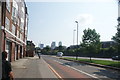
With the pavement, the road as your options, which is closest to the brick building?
the pavement

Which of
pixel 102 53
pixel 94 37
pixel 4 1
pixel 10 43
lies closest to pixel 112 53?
pixel 102 53

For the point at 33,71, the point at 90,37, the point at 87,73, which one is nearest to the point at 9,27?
the point at 33,71

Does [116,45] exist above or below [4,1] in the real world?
below

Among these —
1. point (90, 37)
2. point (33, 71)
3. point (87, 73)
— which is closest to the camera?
point (87, 73)

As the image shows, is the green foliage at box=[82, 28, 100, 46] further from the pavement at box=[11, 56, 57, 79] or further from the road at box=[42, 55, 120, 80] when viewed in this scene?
the road at box=[42, 55, 120, 80]

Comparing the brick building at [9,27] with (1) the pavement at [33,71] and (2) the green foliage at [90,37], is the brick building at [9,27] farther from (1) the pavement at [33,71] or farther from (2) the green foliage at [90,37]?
(2) the green foliage at [90,37]

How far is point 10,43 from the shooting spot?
37375 mm

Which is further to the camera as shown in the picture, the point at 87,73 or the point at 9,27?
the point at 9,27

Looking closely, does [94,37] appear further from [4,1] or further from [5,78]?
[5,78]

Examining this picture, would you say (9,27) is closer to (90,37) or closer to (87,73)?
(87,73)

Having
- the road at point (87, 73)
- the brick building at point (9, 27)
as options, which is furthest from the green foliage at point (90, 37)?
the road at point (87, 73)

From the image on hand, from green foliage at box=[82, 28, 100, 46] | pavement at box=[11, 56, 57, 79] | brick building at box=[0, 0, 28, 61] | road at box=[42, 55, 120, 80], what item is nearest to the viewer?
pavement at box=[11, 56, 57, 79]

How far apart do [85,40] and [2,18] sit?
2925cm

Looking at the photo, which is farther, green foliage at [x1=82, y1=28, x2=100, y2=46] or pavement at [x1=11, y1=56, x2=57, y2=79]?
green foliage at [x1=82, y1=28, x2=100, y2=46]
